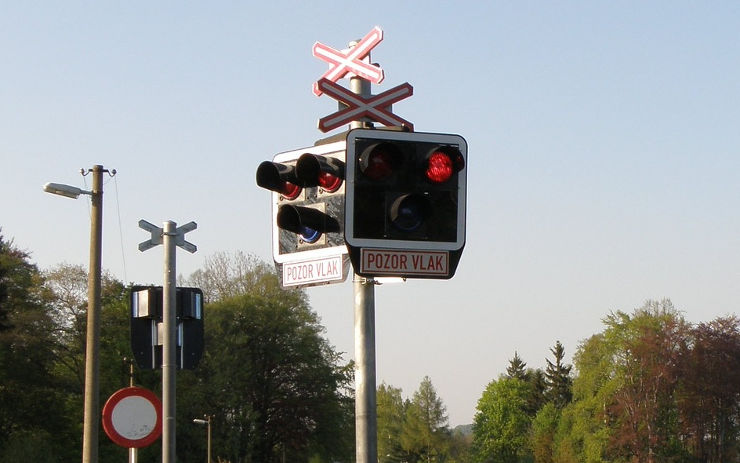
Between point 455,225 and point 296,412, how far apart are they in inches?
2676

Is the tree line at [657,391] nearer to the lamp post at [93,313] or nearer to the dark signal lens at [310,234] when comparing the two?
the lamp post at [93,313]

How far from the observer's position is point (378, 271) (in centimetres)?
599

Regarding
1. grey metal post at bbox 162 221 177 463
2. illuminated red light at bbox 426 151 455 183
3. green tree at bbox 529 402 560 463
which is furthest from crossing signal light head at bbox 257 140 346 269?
green tree at bbox 529 402 560 463

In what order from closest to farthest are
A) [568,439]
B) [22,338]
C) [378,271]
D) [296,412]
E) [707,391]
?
[378,271], [22,338], [296,412], [707,391], [568,439]

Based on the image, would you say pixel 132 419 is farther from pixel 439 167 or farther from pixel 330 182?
pixel 439 167

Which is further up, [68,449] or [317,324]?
[317,324]

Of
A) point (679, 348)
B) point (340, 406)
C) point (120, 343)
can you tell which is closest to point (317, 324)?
point (340, 406)

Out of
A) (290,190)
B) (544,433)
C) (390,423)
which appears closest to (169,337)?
(290,190)

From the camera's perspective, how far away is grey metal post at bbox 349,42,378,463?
6043mm

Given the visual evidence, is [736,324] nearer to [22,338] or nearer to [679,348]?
[679,348]

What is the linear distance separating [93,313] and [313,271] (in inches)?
622

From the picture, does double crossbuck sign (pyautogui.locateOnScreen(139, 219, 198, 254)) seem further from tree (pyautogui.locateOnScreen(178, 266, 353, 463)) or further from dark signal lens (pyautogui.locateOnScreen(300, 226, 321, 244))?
tree (pyautogui.locateOnScreen(178, 266, 353, 463))

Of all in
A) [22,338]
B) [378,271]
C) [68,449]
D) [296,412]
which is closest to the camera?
[378,271]

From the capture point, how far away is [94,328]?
2145 cm
